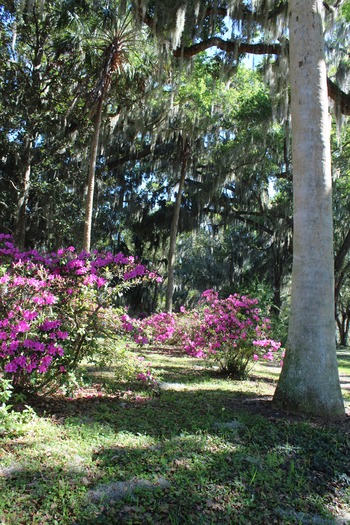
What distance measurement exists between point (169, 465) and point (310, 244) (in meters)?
2.41

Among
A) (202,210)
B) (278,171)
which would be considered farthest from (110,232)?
(278,171)

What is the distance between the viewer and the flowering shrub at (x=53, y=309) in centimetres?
296

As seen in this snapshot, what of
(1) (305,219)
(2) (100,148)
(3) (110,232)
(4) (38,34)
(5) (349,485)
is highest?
(4) (38,34)

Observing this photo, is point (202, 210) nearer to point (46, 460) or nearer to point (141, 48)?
point (141, 48)

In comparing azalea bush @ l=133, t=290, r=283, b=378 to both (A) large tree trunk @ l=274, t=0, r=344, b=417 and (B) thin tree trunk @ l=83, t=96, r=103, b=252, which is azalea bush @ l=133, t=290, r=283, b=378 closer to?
(A) large tree trunk @ l=274, t=0, r=344, b=417

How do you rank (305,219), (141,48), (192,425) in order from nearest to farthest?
(192,425), (305,219), (141,48)

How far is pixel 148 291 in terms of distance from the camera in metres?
20.9

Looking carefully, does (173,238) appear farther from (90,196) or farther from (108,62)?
(108,62)

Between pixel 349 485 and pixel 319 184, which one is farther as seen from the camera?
pixel 319 184

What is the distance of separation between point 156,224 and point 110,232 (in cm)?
214

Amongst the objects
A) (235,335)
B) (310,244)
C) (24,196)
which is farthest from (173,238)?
(310,244)

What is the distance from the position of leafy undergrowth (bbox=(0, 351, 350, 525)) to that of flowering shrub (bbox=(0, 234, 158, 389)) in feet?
1.26

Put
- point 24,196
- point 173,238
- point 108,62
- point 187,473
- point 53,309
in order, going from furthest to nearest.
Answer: point 173,238 → point 24,196 → point 108,62 → point 53,309 → point 187,473

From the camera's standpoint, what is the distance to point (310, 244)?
3855 mm
